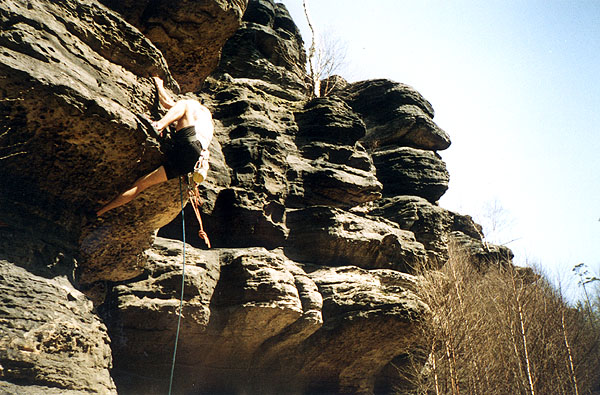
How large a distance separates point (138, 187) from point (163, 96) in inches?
49.4

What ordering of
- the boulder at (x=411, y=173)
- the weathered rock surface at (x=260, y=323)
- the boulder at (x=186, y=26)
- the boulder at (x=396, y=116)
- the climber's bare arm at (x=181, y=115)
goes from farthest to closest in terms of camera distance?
the boulder at (x=396, y=116), the boulder at (x=411, y=173), the weathered rock surface at (x=260, y=323), the boulder at (x=186, y=26), the climber's bare arm at (x=181, y=115)

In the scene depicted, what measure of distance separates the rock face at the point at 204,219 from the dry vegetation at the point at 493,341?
101cm

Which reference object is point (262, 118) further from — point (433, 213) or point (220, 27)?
point (433, 213)

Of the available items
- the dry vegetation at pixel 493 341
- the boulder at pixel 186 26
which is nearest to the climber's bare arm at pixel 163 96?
the boulder at pixel 186 26

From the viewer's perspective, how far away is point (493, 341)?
1734 cm

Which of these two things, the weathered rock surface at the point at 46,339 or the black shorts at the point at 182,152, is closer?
the weathered rock surface at the point at 46,339

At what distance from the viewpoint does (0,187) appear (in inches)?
197

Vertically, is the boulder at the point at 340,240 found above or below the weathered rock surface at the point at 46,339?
above

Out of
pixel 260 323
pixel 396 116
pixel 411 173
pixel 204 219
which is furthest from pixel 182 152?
pixel 396 116

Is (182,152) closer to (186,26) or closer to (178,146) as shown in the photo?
(178,146)

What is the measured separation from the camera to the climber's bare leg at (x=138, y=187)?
19.1ft

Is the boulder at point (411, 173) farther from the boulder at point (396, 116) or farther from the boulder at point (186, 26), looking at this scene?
the boulder at point (186, 26)

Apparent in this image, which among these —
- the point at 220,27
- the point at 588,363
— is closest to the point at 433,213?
the point at 220,27

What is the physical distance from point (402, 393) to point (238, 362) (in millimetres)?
5747
